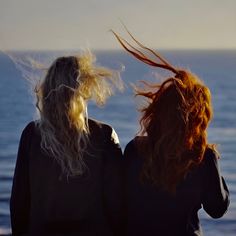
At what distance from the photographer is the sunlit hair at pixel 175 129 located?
14.6ft

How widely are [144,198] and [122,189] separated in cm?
15

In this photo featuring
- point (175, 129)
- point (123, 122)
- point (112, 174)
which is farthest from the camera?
point (123, 122)

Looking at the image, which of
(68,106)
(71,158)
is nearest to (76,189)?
(71,158)

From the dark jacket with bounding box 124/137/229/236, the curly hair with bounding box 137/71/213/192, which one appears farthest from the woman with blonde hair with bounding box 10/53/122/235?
the curly hair with bounding box 137/71/213/192

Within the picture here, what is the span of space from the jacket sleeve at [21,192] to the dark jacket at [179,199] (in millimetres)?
545

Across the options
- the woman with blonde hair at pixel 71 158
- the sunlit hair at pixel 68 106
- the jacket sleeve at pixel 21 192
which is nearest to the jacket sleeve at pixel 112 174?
the woman with blonde hair at pixel 71 158

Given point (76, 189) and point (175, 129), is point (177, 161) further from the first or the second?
point (76, 189)

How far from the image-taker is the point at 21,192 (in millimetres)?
4688

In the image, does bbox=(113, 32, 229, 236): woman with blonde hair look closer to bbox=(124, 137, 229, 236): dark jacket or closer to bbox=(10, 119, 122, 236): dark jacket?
bbox=(124, 137, 229, 236): dark jacket

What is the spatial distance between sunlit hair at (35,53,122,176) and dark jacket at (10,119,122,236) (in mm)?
53

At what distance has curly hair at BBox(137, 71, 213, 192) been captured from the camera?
4438 mm

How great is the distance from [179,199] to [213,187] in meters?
0.18

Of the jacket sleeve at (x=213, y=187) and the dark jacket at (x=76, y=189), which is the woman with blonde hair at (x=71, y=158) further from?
the jacket sleeve at (x=213, y=187)

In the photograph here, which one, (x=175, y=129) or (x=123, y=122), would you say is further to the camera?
(x=123, y=122)
